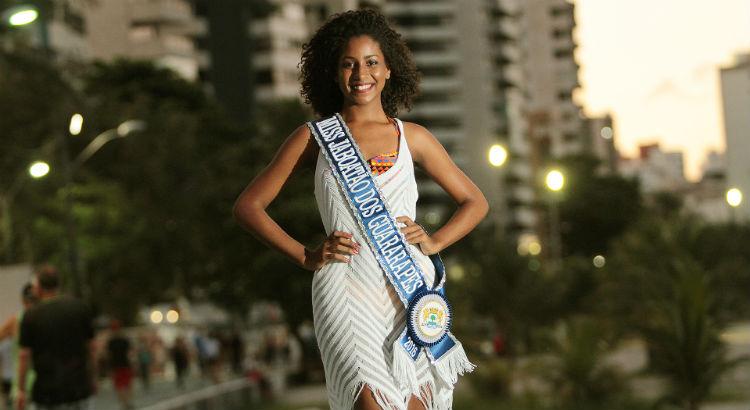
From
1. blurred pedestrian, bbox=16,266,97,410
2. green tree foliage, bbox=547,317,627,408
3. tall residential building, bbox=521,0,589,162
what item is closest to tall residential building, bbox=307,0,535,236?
tall residential building, bbox=521,0,589,162

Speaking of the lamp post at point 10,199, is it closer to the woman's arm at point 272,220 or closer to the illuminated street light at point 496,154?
the illuminated street light at point 496,154

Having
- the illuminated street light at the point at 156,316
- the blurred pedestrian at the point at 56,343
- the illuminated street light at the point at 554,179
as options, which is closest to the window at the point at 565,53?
the illuminated street light at the point at 156,316

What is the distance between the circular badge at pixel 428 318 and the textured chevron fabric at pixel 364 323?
66 millimetres

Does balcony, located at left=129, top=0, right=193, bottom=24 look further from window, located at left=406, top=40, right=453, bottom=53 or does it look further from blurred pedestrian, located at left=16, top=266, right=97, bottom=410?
blurred pedestrian, located at left=16, top=266, right=97, bottom=410

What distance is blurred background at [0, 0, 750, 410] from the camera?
23.6 metres

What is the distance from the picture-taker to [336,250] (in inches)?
179

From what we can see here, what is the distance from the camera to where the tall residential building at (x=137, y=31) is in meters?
100

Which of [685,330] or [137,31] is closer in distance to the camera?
[685,330]

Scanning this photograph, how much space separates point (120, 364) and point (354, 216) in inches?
940

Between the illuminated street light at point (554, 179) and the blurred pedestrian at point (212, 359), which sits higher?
the illuminated street light at point (554, 179)

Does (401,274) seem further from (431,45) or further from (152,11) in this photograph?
(431,45)

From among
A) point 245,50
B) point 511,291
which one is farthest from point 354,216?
point 245,50

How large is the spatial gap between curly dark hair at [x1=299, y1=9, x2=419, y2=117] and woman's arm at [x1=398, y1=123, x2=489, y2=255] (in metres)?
0.21

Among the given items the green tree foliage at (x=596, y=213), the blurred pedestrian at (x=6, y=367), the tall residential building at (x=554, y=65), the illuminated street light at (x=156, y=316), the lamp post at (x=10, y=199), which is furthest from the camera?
the tall residential building at (x=554, y=65)
